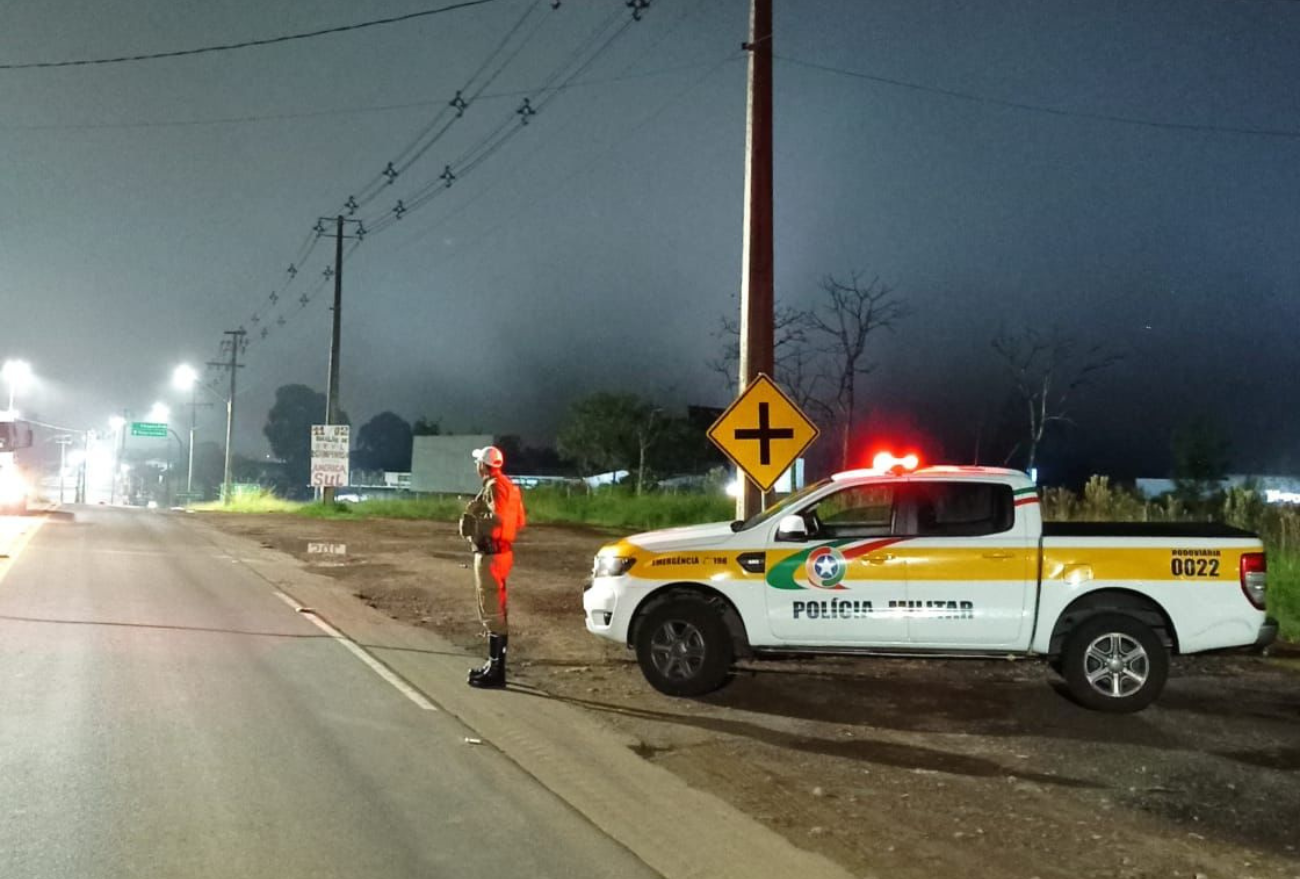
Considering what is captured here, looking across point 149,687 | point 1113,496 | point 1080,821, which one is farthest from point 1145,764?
point 1113,496

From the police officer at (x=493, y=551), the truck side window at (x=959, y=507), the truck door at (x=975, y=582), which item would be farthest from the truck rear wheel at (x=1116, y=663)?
the police officer at (x=493, y=551)

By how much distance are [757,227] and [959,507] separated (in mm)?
4817

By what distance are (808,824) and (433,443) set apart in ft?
179

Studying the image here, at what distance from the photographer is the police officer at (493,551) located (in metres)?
9.59

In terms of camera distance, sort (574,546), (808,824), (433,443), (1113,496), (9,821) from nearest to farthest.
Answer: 1. (9,821)
2. (808,824)
3. (1113,496)
4. (574,546)
5. (433,443)

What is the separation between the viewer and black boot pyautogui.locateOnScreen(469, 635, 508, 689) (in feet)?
31.9

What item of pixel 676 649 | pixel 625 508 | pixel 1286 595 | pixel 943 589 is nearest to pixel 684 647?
pixel 676 649

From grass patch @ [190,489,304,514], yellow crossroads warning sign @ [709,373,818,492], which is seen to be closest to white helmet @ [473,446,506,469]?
yellow crossroads warning sign @ [709,373,818,492]

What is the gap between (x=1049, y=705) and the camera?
30.6 feet

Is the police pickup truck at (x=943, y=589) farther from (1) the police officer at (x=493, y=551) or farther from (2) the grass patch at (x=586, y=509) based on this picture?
(2) the grass patch at (x=586, y=509)

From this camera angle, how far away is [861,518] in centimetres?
1132

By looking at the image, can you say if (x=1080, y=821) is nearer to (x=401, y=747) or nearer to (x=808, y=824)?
(x=808, y=824)

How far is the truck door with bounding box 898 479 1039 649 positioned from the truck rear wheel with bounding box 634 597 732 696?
5.03 ft

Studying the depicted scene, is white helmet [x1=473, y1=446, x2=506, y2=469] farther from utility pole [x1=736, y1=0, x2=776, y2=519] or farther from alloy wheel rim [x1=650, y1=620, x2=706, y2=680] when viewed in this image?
utility pole [x1=736, y1=0, x2=776, y2=519]
